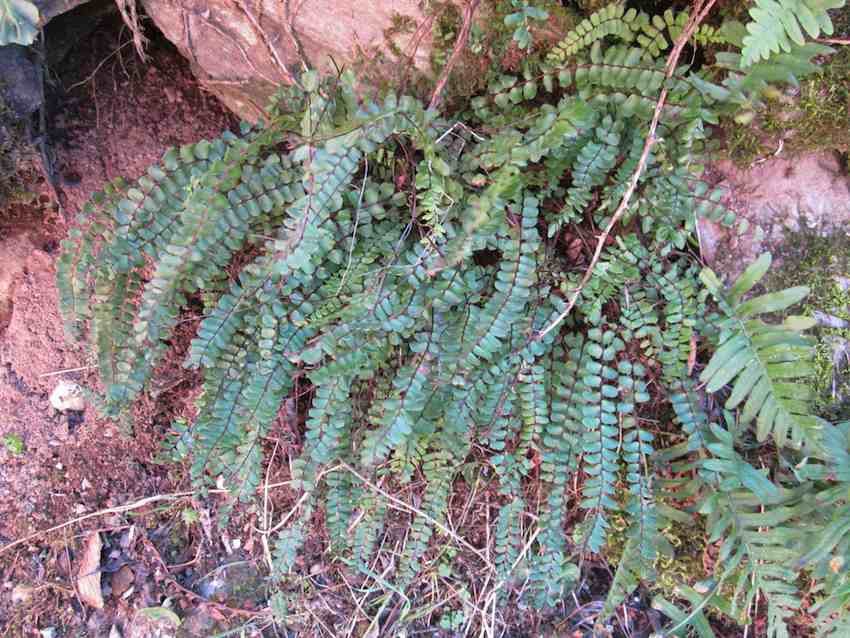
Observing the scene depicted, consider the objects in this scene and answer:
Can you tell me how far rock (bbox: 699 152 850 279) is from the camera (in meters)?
2.45

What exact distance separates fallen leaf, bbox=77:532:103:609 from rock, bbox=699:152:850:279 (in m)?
3.11

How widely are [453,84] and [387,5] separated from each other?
15.6 inches

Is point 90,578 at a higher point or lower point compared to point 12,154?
lower

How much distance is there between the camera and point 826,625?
91.4 inches

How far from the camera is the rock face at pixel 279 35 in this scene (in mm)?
2340

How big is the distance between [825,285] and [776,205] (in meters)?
0.38

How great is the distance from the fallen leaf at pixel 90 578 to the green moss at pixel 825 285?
130 inches

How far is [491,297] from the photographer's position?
2209 millimetres

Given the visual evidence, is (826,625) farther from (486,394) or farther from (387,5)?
(387,5)

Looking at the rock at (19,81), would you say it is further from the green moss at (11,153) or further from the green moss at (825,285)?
the green moss at (825,285)

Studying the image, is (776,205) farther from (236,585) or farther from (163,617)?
(163,617)

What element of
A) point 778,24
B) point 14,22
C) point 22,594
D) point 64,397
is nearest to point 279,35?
point 14,22

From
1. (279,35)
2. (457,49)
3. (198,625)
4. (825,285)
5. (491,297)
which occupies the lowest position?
(198,625)

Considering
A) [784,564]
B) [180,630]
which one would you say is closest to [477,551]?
[784,564]
